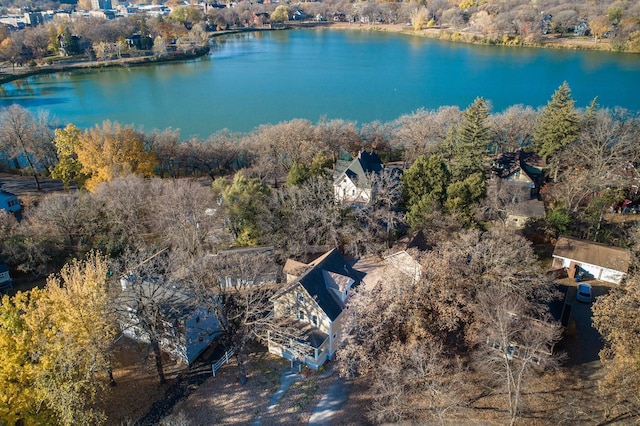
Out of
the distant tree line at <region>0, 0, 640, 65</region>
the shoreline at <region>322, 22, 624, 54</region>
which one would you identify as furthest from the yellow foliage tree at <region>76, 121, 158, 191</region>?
the shoreline at <region>322, 22, 624, 54</region>

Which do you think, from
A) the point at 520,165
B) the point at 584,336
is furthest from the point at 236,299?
the point at 520,165

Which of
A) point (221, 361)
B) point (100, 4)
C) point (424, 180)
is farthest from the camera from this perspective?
point (100, 4)

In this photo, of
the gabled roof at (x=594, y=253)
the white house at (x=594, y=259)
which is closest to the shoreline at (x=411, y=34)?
the gabled roof at (x=594, y=253)

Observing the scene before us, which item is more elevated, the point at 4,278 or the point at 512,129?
the point at 512,129

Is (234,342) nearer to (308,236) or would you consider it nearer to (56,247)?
(308,236)

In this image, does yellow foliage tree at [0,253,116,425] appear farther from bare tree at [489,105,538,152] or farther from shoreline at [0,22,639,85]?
shoreline at [0,22,639,85]

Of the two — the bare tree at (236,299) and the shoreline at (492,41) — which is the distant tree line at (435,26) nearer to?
the shoreline at (492,41)

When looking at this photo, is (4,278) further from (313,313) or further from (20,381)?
(313,313)

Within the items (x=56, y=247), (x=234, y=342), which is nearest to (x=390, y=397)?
(x=234, y=342)
